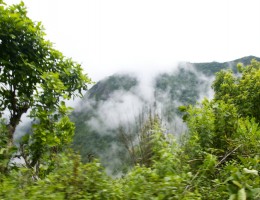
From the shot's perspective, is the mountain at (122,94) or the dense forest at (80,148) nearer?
the dense forest at (80,148)

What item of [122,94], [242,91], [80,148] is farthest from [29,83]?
[122,94]

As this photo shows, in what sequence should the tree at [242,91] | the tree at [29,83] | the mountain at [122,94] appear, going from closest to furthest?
the tree at [29,83], the tree at [242,91], the mountain at [122,94]

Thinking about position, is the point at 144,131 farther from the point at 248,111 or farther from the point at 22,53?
the point at 248,111

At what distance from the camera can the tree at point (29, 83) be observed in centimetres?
369

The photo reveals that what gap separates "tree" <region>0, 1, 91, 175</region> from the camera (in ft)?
12.1

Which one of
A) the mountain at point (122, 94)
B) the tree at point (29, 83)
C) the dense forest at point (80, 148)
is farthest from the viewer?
the mountain at point (122, 94)

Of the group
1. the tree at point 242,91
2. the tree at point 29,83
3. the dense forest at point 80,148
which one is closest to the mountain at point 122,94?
the tree at point 242,91

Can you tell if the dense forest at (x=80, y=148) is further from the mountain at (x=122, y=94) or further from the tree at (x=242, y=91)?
the mountain at (x=122, y=94)

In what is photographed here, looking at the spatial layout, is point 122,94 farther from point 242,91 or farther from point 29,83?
point 29,83

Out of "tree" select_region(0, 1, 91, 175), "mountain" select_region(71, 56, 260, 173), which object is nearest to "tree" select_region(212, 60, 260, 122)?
"tree" select_region(0, 1, 91, 175)

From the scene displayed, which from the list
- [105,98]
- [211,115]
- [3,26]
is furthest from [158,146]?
[105,98]

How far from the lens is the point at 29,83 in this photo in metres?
3.91

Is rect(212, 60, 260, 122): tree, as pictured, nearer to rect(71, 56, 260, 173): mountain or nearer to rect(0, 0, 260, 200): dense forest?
rect(0, 0, 260, 200): dense forest

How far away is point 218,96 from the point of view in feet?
62.0
